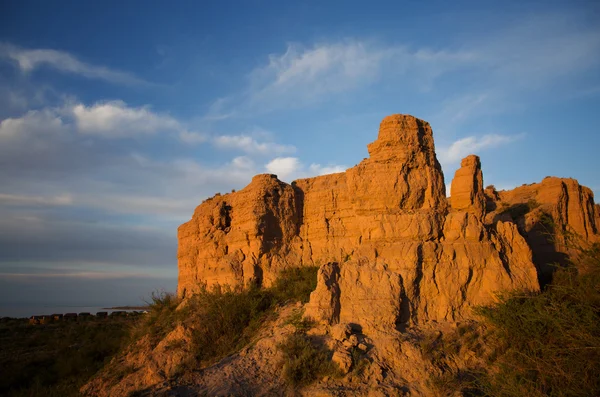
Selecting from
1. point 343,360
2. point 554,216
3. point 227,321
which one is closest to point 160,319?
point 227,321

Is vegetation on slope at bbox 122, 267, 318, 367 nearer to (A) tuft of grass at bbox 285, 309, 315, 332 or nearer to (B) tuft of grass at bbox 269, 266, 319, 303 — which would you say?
(B) tuft of grass at bbox 269, 266, 319, 303

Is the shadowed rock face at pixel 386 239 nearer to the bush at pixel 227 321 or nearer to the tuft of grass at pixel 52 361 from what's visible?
the bush at pixel 227 321

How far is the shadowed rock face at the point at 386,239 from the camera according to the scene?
11211 millimetres

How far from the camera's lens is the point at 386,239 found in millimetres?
12055

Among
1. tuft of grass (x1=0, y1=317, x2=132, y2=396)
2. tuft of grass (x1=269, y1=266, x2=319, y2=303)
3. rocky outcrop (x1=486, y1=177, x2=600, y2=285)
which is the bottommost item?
tuft of grass (x1=0, y1=317, x2=132, y2=396)

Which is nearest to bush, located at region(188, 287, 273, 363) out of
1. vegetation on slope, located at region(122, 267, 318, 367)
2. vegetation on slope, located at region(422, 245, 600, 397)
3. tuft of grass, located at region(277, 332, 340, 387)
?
vegetation on slope, located at region(122, 267, 318, 367)

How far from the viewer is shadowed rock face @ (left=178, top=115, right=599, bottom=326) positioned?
11.2 meters

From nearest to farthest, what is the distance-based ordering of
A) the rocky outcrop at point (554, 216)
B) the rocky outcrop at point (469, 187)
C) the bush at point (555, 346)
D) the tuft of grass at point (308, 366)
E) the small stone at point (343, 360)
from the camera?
the bush at point (555, 346) → the small stone at point (343, 360) → the tuft of grass at point (308, 366) → the rocky outcrop at point (469, 187) → the rocky outcrop at point (554, 216)

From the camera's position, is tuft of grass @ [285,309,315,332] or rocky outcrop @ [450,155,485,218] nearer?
tuft of grass @ [285,309,315,332]

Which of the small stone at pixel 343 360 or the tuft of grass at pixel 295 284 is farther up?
the tuft of grass at pixel 295 284

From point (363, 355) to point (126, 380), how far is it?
769 cm

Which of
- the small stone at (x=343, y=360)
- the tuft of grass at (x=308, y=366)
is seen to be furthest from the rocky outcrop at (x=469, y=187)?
the tuft of grass at (x=308, y=366)

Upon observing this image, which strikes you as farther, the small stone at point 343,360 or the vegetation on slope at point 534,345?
the small stone at point 343,360

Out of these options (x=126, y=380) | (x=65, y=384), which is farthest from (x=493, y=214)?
(x=65, y=384)
